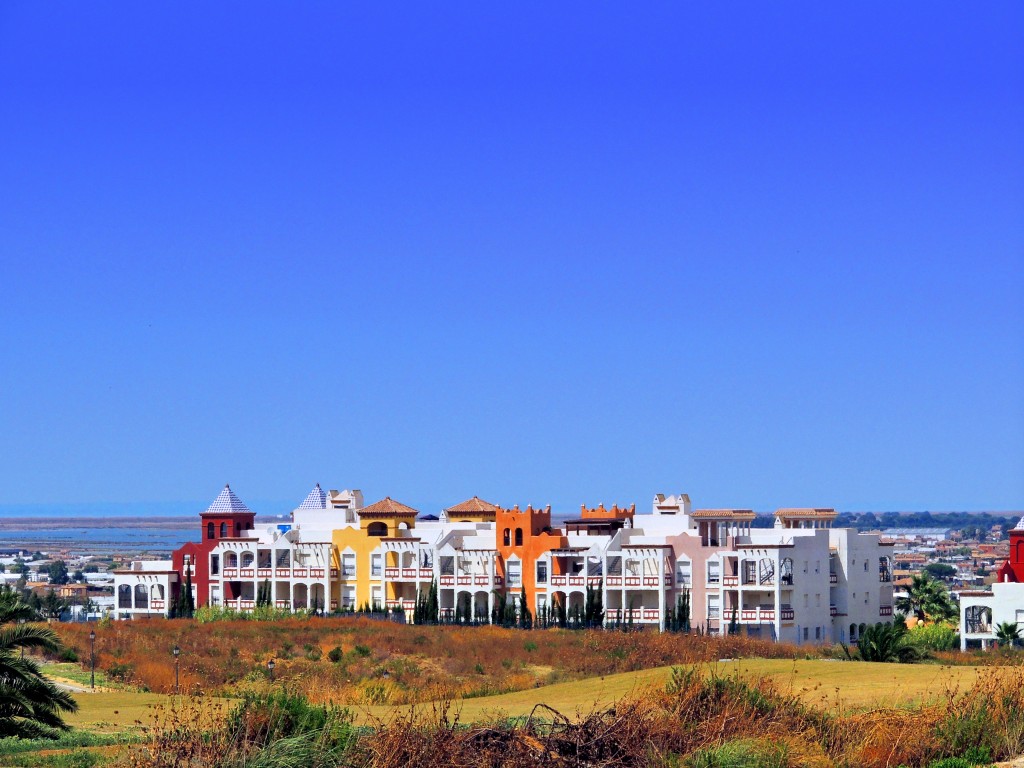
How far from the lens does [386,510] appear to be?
269 feet

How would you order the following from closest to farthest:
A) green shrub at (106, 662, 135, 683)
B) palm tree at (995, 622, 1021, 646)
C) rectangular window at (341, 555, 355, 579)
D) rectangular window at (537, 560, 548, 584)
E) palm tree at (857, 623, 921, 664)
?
palm tree at (857, 623, 921, 664)
green shrub at (106, 662, 135, 683)
palm tree at (995, 622, 1021, 646)
rectangular window at (537, 560, 548, 584)
rectangular window at (341, 555, 355, 579)

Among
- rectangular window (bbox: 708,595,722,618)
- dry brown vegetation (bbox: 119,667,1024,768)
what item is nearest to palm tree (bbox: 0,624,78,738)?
dry brown vegetation (bbox: 119,667,1024,768)

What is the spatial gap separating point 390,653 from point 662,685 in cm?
2543

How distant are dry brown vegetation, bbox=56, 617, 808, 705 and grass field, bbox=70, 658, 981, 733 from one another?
8.71 ft

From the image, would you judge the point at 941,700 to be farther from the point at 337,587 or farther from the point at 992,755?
the point at 337,587

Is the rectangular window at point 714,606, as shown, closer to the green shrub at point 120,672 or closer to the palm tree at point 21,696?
the green shrub at point 120,672

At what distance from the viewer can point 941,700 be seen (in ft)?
107

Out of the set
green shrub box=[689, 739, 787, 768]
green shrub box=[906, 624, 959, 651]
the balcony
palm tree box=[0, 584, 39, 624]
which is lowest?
green shrub box=[906, 624, 959, 651]

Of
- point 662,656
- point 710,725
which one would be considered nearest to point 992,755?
point 710,725

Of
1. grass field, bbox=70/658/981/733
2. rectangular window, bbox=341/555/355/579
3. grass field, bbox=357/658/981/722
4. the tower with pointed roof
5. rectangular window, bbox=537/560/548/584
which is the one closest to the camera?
grass field, bbox=357/658/981/722

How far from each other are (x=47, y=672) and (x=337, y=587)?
26351 mm

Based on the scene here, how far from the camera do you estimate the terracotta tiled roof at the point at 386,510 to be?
8175 centimetres

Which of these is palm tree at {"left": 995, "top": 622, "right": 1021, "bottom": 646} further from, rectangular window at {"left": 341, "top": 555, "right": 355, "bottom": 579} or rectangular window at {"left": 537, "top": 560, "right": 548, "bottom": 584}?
rectangular window at {"left": 341, "top": 555, "right": 355, "bottom": 579}

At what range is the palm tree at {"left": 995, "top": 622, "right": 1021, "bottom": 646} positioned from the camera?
221ft
